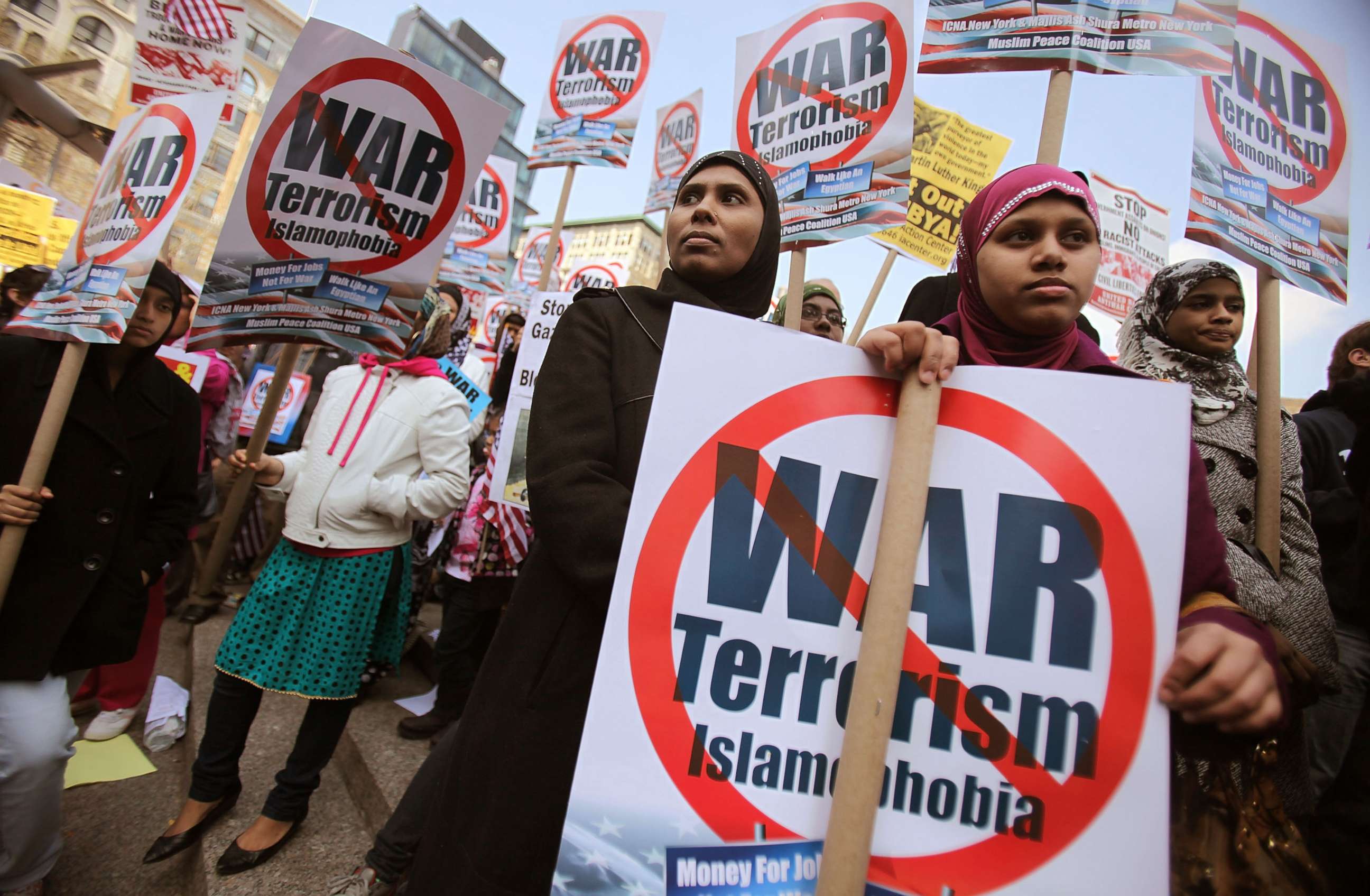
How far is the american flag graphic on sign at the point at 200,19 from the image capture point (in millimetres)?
3148

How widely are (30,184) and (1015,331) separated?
753cm

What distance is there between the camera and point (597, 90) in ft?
13.5

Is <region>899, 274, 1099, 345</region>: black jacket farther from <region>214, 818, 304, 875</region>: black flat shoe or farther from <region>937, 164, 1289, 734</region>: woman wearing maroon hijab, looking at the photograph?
<region>214, 818, 304, 875</region>: black flat shoe

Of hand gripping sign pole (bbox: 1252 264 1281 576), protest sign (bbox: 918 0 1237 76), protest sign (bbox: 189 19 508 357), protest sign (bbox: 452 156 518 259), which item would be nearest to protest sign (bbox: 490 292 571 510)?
protest sign (bbox: 189 19 508 357)

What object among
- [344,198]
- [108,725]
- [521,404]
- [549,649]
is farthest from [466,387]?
[549,649]

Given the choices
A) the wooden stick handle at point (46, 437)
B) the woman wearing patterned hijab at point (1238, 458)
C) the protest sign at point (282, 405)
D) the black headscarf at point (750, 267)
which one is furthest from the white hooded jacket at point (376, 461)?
the protest sign at point (282, 405)

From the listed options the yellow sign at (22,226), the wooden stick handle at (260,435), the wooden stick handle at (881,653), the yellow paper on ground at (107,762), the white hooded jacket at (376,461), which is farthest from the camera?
the yellow sign at (22,226)

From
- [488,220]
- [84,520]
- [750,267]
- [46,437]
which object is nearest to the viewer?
[750,267]

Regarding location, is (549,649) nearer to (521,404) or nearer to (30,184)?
(521,404)

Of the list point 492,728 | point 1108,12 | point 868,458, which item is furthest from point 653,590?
point 1108,12

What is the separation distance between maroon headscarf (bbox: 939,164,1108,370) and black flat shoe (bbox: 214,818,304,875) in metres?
2.47

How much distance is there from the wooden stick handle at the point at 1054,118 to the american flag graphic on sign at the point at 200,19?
3870 mm

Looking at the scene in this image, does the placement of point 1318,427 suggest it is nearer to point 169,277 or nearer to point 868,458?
point 868,458

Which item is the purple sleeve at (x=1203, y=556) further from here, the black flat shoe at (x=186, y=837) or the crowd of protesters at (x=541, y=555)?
the black flat shoe at (x=186, y=837)
